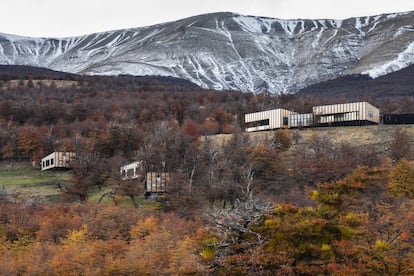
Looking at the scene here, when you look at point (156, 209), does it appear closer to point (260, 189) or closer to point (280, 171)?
point (260, 189)

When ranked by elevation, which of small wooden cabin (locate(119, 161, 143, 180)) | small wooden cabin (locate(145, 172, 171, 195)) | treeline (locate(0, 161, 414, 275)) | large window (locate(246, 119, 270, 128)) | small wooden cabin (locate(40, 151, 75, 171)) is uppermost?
large window (locate(246, 119, 270, 128))

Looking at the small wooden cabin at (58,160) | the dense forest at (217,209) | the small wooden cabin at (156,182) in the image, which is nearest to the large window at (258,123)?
the dense forest at (217,209)

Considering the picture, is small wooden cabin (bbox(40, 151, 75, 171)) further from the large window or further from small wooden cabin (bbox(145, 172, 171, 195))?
the large window

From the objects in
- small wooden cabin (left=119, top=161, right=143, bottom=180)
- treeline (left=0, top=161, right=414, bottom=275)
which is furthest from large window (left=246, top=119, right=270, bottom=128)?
treeline (left=0, top=161, right=414, bottom=275)

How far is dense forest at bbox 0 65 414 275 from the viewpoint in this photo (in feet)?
106

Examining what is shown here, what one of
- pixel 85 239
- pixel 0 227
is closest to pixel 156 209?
pixel 85 239

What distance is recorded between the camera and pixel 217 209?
39.9m

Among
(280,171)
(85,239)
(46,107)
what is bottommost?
(85,239)

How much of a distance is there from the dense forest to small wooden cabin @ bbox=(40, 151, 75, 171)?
2.59 meters

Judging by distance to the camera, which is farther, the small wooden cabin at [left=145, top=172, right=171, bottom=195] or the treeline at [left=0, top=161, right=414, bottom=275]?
the small wooden cabin at [left=145, top=172, right=171, bottom=195]

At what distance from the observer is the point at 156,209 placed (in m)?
62.2

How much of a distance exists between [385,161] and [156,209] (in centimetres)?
2465

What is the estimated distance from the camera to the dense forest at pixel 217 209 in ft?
106

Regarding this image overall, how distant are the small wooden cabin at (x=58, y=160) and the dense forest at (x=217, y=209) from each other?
259cm
